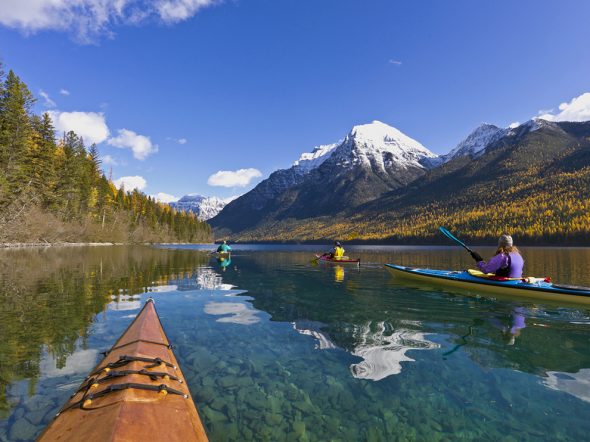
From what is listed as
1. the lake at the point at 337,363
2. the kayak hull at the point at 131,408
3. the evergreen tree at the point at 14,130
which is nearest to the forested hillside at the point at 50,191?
the evergreen tree at the point at 14,130

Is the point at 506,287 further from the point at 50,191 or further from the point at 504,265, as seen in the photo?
the point at 50,191

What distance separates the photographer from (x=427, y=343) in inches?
399

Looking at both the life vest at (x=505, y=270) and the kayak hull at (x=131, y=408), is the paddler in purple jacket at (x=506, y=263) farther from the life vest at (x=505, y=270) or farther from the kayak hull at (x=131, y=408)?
the kayak hull at (x=131, y=408)

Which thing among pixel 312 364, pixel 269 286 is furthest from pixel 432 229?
pixel 312 364

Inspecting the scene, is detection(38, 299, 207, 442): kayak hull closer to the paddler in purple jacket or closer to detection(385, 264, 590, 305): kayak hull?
the paddler in purple jacket

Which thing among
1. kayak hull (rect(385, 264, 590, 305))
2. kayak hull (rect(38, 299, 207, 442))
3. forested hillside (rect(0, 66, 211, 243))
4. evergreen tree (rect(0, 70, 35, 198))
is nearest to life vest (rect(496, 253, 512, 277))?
kayak hull (rect(385, 264, 590, 305))

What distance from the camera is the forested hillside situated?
4834 cm

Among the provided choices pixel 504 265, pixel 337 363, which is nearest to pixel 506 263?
pixel 504 265

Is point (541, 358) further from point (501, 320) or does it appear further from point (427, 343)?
point (501, 320)

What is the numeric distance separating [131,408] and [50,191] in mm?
75629

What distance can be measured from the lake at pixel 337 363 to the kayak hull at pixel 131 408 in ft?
4.16

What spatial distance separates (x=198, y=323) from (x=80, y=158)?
8599 centimetres

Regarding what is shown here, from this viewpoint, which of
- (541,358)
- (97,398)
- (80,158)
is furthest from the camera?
(80,158)

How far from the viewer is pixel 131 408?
3.96 metres
